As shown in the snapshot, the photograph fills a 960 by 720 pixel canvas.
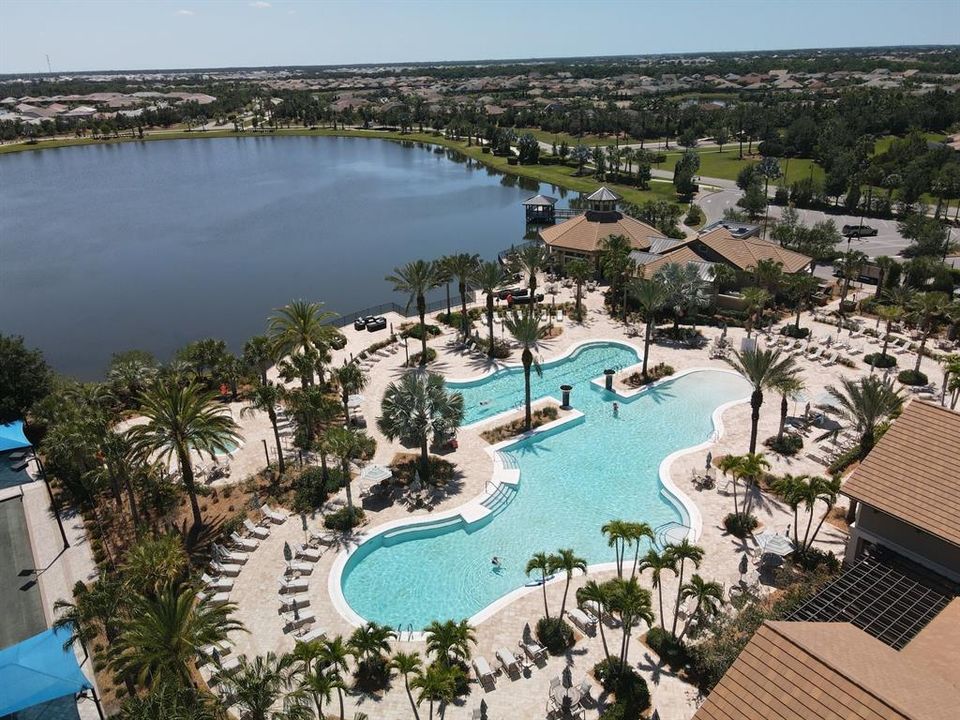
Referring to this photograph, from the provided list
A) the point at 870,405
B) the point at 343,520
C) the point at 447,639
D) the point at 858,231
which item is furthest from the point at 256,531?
the point at 858,231

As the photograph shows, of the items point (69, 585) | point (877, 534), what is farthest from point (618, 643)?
point (69, 585)

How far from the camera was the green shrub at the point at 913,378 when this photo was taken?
38.5 meters

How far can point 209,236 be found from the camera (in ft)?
274

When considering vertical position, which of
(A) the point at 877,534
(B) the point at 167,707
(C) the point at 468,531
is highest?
(B) the point at 167,707

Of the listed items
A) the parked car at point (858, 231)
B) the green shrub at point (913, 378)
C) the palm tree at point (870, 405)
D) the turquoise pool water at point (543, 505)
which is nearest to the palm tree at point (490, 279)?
the turquoise pool water at point (543, 505)

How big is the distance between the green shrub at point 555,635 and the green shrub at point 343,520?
994 cm

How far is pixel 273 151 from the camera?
158 meters

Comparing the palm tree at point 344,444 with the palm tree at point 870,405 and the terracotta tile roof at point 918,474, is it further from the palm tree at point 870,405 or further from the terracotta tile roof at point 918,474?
the palm tree at point 870,405

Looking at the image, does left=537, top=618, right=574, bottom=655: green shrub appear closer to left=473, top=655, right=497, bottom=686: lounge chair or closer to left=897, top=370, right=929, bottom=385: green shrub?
left=473, top=655, right=497, bottom=686: lounge chair

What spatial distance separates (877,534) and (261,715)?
21.7m

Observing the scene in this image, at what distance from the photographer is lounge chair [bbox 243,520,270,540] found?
2733cm

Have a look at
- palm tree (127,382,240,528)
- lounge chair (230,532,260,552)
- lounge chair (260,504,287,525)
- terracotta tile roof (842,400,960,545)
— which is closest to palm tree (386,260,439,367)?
lounge chair (260,504,287,525)

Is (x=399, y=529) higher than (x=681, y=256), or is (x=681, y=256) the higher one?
(x=681, y=256)

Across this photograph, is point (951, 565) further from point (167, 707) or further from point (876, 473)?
point (167, 707)
